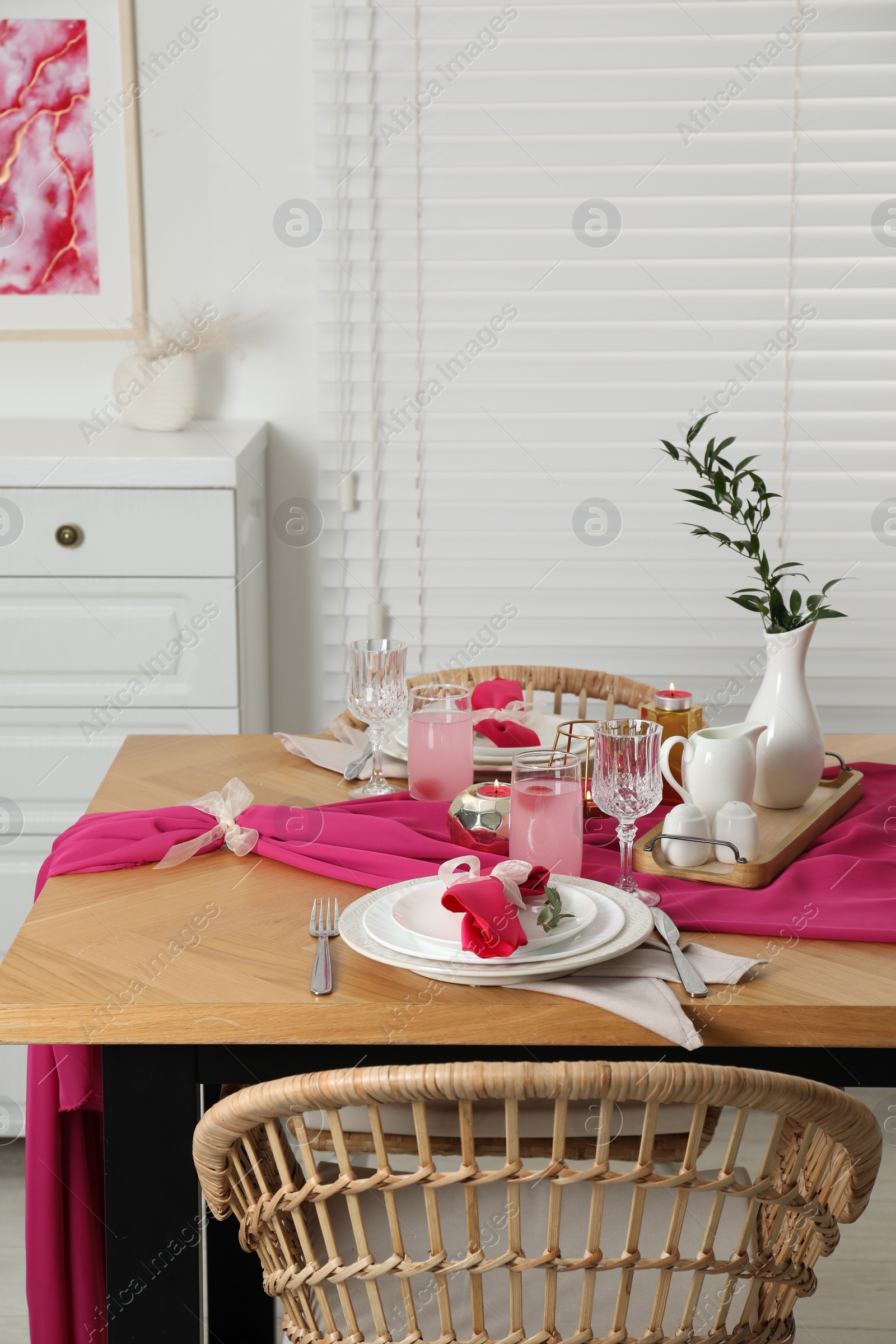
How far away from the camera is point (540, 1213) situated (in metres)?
1.26

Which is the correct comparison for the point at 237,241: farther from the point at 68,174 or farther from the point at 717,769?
the point at 717,769

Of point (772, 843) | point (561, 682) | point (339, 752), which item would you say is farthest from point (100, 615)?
point (772, 843)

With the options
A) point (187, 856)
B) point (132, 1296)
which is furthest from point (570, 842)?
point (132, 1296)

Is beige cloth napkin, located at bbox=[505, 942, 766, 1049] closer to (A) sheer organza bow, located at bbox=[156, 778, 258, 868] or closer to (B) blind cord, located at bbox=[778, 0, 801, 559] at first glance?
(A) sheer organza bow, located at bbox=[156, 778, 258, 868]

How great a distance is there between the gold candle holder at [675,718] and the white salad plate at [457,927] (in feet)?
1.21

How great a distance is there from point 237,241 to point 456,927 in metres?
1.91

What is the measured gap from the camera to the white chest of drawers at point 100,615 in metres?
2.27

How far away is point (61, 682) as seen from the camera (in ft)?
7.72

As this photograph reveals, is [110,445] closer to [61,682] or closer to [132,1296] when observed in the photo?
[61,682]

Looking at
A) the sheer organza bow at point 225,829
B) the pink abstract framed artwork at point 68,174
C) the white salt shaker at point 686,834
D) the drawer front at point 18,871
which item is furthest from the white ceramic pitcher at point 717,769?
the pink abstract framed artwork at point 68,174

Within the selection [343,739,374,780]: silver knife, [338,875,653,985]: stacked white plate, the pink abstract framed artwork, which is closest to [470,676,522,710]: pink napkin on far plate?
[343,739,374,780]: silver knife

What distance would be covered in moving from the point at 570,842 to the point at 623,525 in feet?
4.79

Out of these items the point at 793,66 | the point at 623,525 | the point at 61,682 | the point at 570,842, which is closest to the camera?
the point at 570,842

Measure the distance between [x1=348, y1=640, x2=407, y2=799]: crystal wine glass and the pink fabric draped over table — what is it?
0.08 metres
